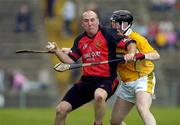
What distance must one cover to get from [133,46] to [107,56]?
1.68ft

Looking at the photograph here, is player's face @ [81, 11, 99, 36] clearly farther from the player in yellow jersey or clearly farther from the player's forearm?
the player's forearm

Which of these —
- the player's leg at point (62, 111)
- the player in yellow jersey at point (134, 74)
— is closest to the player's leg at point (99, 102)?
the player's leg at point (62, 111)

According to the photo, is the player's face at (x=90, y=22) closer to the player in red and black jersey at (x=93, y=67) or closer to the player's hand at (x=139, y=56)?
the player in red and black jersey at (x=93, y=67)

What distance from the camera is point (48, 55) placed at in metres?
38.1

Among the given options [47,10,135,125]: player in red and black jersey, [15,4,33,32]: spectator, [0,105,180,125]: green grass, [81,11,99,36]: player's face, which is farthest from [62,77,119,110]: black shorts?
[15,4,33,32]: spectator

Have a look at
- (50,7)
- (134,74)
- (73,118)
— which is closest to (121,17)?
(134,74)

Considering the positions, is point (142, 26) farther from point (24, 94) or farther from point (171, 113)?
point (171, 113)

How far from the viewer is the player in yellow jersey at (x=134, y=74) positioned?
17203 millimetres

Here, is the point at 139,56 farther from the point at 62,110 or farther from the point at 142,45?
the point at 62,110

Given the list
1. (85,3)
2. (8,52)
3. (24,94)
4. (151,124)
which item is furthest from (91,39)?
(85,3)

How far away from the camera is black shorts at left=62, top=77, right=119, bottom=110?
1728 centimetres

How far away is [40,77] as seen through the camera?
36719 mm

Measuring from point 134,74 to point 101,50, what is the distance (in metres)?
0.75

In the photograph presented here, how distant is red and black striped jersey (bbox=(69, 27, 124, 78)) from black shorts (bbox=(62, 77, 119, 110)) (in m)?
0.10
